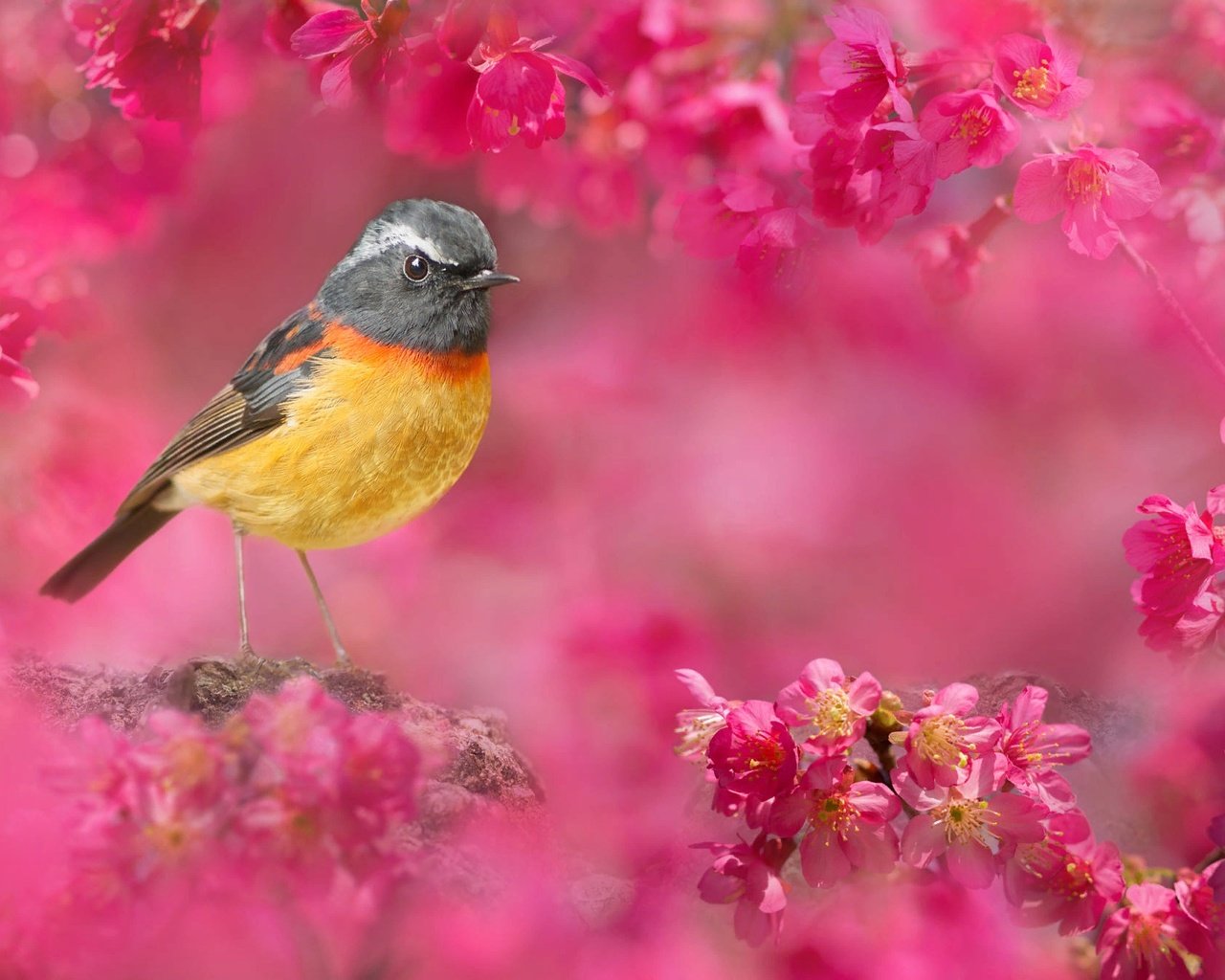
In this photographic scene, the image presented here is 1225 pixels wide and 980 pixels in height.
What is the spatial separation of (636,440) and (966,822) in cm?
111

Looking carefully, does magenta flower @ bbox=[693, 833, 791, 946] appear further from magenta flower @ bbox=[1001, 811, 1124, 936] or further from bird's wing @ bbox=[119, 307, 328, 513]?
bird's wing @ bbox=[119, 307, 328, 513]

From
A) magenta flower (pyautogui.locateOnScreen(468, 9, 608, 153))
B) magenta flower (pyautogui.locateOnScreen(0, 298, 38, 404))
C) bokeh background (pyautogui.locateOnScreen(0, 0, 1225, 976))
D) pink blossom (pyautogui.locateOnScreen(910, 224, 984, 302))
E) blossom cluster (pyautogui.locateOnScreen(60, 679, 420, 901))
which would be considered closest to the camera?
blossom cluster (pyautogui.locateOnScreen(60, 679, 420, 901))

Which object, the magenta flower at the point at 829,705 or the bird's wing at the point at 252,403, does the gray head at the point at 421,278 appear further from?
the magenta flower at the point at 829,705

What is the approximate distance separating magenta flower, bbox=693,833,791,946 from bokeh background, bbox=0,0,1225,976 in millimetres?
298

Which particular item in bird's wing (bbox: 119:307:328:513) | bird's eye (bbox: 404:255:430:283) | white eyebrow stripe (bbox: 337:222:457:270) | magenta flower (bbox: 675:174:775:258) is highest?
white eyebrow stripe (bbox: 337:222:457:270)

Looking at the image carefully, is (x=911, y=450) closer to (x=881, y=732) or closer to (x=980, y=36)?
(x=980, y=36)

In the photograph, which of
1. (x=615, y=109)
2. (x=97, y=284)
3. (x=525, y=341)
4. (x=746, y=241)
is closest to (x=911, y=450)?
(x=525, y=341)

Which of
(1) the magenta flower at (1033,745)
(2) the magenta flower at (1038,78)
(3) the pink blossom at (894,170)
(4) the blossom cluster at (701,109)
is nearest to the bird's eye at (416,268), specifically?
(4) the blossom cluster at (701,109)

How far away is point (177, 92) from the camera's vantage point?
3.10 feet

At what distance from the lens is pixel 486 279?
2.83ft

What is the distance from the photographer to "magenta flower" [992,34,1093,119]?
83 cm

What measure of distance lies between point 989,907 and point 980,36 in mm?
870

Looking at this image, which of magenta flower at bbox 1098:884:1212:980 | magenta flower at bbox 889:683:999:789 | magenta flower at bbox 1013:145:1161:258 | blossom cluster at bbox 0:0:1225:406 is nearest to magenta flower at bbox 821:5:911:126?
blossom cluster at bbox 0:0:1225:406

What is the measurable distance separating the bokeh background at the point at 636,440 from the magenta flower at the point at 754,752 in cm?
37
